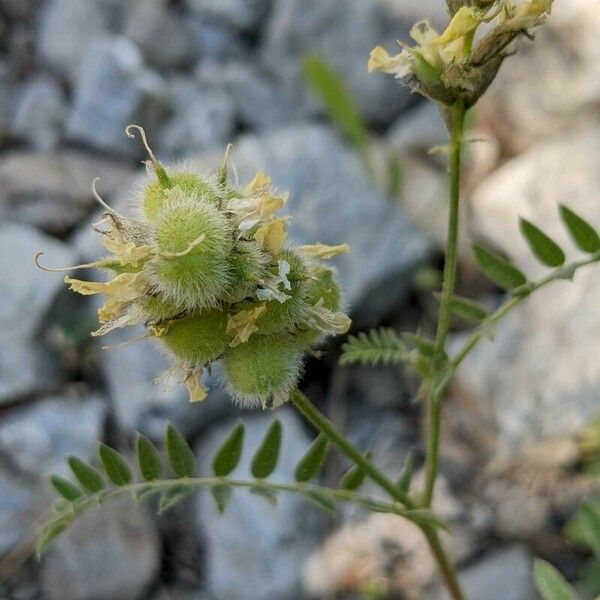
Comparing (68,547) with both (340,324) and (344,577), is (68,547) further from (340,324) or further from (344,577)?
(340,324)

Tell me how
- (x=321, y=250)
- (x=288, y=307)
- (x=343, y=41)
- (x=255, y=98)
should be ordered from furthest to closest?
(x=255, y=98) < (x=343, y=41) < (x=321, y=250) < (x=288, y=307)

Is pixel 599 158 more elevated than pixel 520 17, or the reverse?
pixel 520 17

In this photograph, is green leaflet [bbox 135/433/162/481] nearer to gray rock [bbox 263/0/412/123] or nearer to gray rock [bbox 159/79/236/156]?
gray rock [bbox 159/79/236/156]

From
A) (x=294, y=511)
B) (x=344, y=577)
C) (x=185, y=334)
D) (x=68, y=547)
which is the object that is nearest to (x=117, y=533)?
(x=68, y=547)

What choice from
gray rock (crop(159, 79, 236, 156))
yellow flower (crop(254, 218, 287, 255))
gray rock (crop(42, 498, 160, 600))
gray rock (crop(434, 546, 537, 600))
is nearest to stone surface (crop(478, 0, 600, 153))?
gray rock (crop(159, 79, 236, 156))

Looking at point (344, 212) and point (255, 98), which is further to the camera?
point (255, 98)

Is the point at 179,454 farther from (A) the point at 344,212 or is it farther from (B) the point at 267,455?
(A) the point at 344,212

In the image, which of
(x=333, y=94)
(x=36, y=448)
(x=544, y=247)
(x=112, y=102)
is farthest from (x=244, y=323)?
(x=112, y=102)

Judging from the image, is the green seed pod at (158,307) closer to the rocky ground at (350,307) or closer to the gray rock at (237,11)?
the rocky ground at (350,307)
